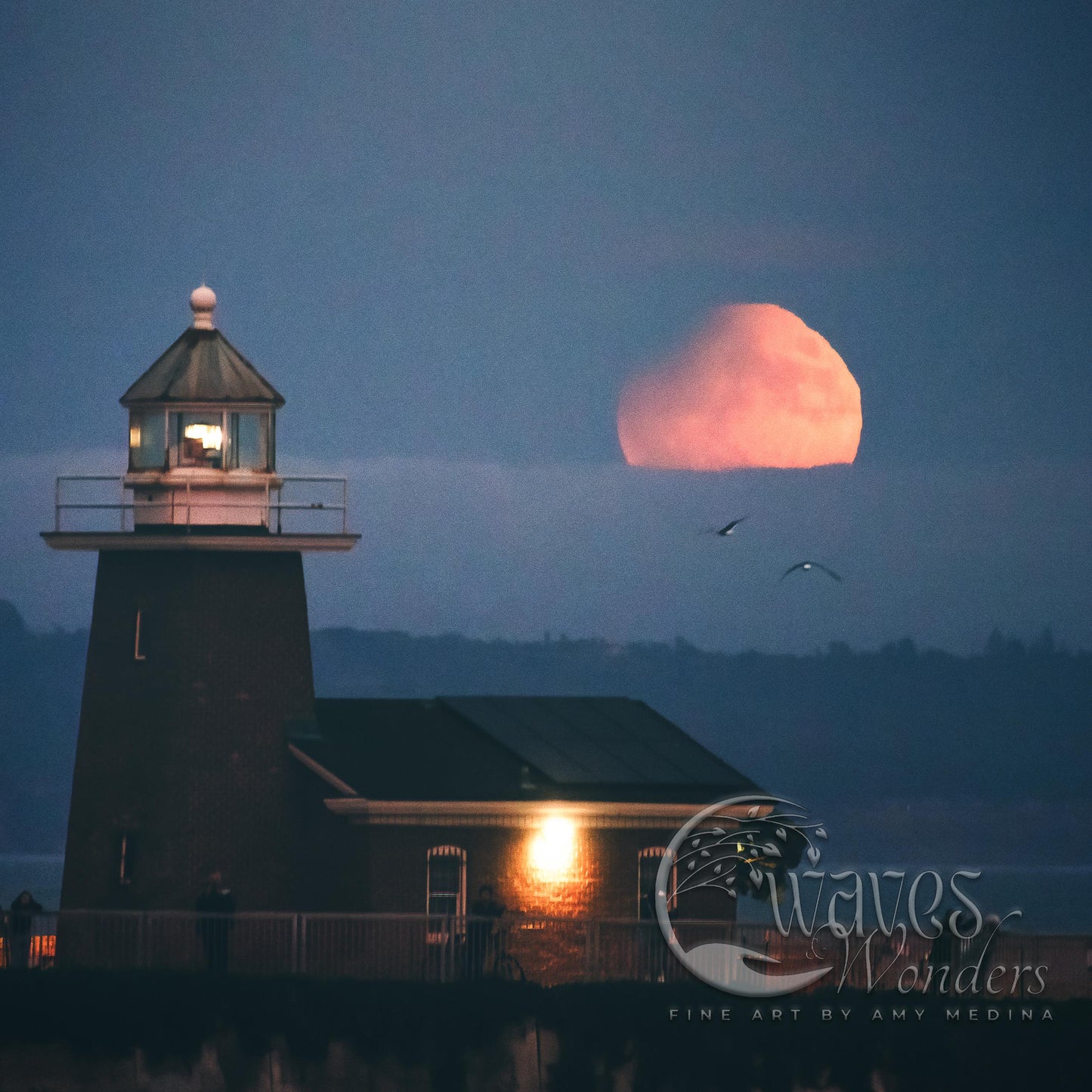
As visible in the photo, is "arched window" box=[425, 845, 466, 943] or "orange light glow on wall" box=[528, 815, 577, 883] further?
"orange light glow on wall" box=[528, 815, 577, 883]

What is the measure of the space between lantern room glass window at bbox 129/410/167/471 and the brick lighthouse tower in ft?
0.09

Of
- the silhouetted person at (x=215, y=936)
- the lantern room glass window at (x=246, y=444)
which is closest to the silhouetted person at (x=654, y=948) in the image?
the silhouetted person at (x=215, y=936)

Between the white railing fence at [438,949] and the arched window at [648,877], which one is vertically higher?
the arched window at [648,877]

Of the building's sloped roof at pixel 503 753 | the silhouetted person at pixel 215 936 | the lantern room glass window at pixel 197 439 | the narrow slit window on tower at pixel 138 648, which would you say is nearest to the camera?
the silhouetted person at pixel 215 936

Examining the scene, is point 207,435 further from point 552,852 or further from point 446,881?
point 552,852

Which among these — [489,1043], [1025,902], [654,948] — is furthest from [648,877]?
[1025,902]

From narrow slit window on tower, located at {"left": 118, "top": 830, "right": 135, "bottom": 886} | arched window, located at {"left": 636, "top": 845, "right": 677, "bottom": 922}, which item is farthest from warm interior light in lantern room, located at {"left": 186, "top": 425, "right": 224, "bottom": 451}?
arched window, located at {"left": 636, "top": 845, "right": 677, "bottom": 922}

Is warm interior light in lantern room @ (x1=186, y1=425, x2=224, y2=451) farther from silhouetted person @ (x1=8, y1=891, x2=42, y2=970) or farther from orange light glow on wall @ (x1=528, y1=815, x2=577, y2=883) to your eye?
orange light glow on wall @ (x1=528, y1=815, x2=577, y2=883)

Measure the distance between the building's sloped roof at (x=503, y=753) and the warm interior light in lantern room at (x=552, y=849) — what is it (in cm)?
48

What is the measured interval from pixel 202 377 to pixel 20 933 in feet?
29.4

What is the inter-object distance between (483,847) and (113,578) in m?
7.07

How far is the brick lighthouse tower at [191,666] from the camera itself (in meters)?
34.2

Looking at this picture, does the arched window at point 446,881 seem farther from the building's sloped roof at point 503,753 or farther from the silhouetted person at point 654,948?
the silhouetted person at point 654,948

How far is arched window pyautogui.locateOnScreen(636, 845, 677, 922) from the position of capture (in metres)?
34.9
